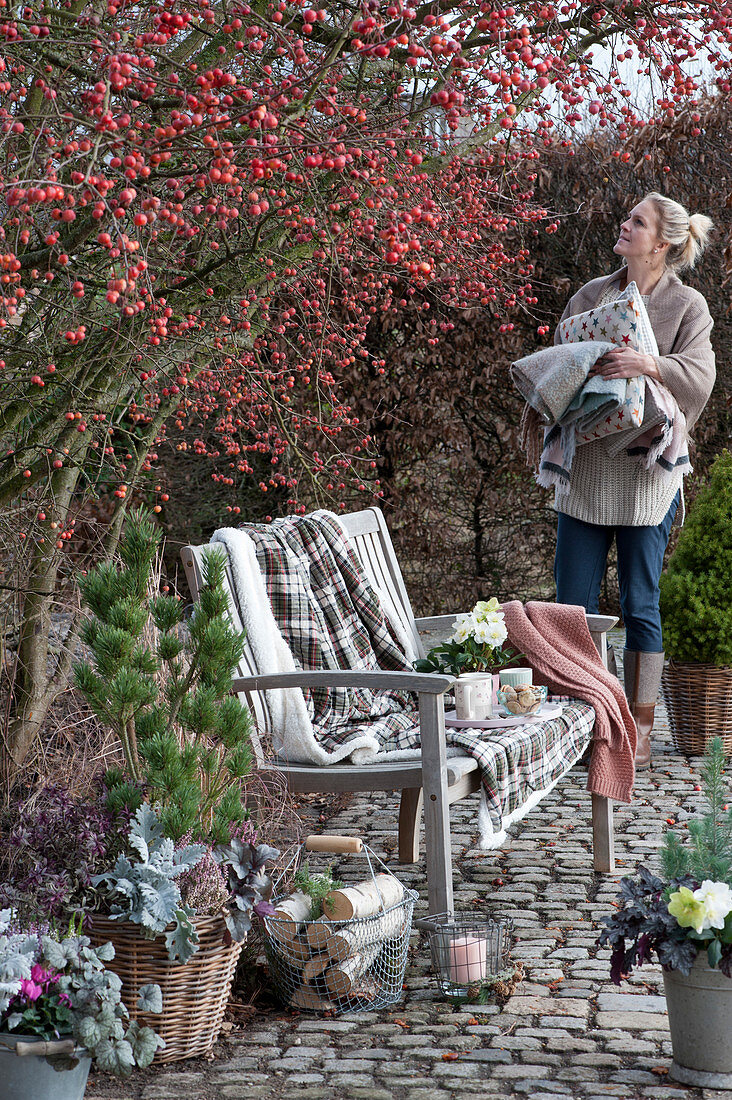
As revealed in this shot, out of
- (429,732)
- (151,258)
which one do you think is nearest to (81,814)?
(429,732)

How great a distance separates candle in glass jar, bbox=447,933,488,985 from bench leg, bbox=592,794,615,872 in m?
1.00

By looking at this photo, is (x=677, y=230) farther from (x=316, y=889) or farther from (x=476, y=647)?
(x=316, y=889)

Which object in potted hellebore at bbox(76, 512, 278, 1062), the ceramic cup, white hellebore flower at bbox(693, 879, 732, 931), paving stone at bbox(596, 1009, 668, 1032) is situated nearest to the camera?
white hellebore flower at bbox(693, 879, 732, 931)

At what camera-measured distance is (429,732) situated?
2.98 meters

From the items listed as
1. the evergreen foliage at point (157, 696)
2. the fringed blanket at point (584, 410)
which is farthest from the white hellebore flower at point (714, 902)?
the fringed blanket at point (584, 410)

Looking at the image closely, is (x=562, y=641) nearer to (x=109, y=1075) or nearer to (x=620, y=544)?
(x=620, y=544)

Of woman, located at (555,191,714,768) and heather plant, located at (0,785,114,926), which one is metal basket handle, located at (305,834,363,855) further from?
woman, located at (555,191,714,768)

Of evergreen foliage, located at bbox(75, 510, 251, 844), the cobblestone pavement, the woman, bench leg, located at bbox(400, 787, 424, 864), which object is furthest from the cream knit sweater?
evergreen foliage, located at bbox(75, 510, 251, 844)

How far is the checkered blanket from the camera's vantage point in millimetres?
3207

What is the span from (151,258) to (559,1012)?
247 cm

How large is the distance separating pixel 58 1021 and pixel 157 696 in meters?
0.71

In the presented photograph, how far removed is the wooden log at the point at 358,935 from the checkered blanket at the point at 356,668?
0.34 meters

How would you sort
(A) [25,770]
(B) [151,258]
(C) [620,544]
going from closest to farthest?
(A) [25,770], (B) [151,258], (C) [620,544]

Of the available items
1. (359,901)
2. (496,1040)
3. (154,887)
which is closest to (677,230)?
(359,901)
